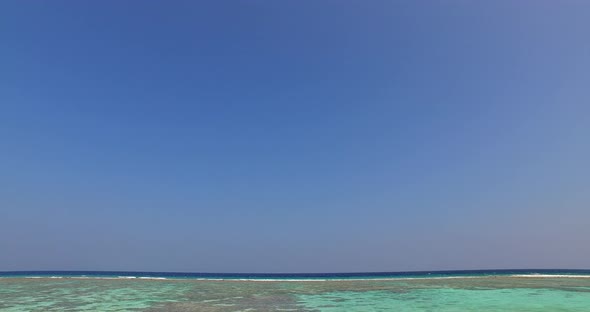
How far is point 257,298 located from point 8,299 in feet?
→ 33.8

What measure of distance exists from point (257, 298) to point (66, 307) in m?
6.99

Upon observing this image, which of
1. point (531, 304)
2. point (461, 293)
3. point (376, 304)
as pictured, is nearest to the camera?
point (531, 304)

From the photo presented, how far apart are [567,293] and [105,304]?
19225 mm

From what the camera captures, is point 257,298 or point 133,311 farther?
point 257,298

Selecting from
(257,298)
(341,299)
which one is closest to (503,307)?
(341,299)

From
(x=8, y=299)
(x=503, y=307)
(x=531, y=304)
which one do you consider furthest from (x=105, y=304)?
(x=531, y=304)

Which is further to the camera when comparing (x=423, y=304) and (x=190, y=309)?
(x=423, y=304)

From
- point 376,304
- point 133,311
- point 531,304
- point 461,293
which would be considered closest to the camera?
point 133,311

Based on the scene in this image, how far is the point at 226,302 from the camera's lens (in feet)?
45.6

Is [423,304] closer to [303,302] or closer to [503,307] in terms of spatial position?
[503,307]

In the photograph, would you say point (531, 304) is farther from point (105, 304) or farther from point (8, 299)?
point (8, 299)

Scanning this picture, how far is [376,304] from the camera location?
13.6 metres

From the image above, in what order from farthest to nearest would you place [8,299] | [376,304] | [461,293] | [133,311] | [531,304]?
[461,293], [8,299], [376,304], [531,304], [133,311]

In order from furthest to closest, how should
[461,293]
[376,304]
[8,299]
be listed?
[461,293] → [8,299] → [376,304]
